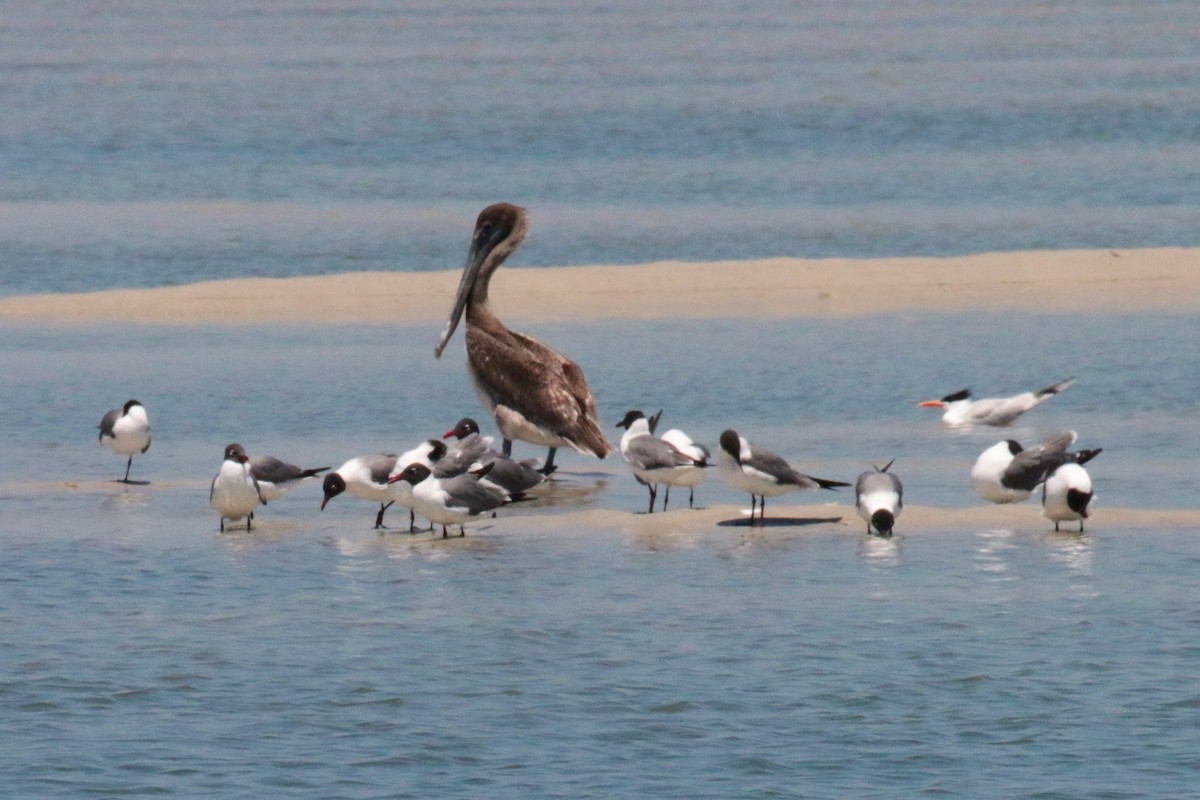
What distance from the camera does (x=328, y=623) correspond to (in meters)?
12.9

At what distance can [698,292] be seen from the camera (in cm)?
3075

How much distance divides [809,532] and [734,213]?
2533 centimetres

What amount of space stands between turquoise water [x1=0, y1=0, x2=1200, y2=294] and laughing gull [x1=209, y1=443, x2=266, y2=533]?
54.0 ft

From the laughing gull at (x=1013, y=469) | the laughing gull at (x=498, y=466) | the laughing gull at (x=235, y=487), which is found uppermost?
the laughing gull at (x=1013, y=469)

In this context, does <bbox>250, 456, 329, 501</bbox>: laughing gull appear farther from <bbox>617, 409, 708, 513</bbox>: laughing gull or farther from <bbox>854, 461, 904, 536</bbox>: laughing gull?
<bbox>854, 461, 904, 536</bbox>: laughing gull

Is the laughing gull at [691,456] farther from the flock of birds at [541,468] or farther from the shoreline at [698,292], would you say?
the shoreline at [698,292]

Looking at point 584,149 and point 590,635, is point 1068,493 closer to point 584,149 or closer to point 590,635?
point 590,635

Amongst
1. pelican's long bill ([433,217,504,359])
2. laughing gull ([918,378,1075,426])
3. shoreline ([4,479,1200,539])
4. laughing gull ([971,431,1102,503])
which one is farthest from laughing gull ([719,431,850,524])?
pelican's long bill ([433,217,504,359])

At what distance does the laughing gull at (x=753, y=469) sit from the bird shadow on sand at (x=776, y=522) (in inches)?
8.1

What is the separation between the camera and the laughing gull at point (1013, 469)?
15859mm

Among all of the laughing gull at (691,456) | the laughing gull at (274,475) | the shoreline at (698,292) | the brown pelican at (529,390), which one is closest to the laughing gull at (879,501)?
the laughing gull at (691,456)

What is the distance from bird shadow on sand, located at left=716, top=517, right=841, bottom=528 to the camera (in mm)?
15734

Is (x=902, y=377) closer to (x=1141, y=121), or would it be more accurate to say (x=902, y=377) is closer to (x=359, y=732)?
(x=359, y=732)

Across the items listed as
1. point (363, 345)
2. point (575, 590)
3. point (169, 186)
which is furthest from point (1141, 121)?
point (575, 590)
